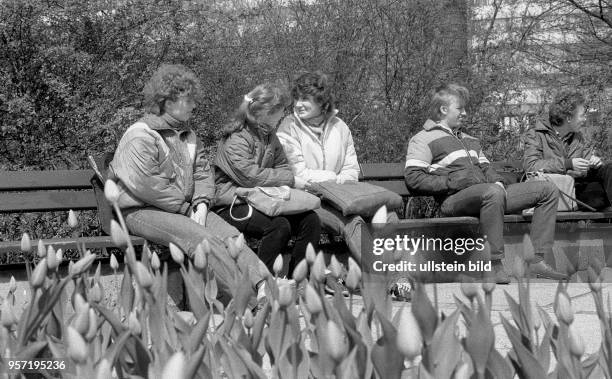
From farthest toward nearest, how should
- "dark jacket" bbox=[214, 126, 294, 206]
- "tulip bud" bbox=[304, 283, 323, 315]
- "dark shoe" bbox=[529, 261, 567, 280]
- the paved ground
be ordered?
"dark shoe" bbox=[529, 261, 567, 280] → "dark jacket" bbox=[214, 126, 294, 206] → the paved ground → "tulip bud" bbox=[304, 283, 323, 315]

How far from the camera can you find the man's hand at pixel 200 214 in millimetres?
5023

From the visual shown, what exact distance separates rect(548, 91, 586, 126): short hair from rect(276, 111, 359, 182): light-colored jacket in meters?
1.93

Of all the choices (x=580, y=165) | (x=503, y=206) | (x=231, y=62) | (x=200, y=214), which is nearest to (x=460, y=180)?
(x=503, y=206)

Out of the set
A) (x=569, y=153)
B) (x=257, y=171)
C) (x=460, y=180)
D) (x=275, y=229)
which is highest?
(x=569, y=153)

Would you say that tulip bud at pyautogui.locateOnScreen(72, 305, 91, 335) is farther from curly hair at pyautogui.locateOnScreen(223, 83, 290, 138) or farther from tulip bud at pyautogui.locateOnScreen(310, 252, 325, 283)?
curly hair at pyautogui.locateOnScreen(223, 83, 290, 138)

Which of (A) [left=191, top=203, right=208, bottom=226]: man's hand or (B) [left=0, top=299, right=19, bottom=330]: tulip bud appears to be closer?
(B) [left=0, top=299, right=19, bottom=330]: tulip bud

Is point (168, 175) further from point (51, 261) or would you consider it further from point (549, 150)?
point (549, 150)

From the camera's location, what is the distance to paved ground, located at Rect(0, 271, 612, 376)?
12.8 feet

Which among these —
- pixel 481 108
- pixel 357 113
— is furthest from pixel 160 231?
pixel 481 108

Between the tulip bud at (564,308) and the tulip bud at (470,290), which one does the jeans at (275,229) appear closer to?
the tulip bud at (470,290)

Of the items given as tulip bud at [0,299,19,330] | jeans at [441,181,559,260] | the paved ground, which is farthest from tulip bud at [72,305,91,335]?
jeans at [441,181,559,260]

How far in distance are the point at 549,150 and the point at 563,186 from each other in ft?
1.07

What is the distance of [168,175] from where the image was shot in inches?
198

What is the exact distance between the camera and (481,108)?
367 inches
